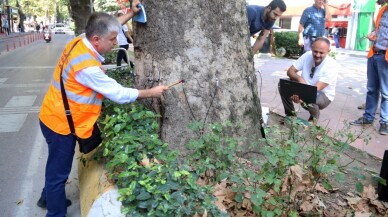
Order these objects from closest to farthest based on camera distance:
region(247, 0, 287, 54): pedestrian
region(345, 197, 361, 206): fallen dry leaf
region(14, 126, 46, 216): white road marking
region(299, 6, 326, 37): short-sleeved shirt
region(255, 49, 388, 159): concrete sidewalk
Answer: region(345, 197, 361, 206): fallen dry leaf
region(14, 126, 46, 216): white road marking
region(255, 49, 388, 159): concrete sidewalk
region(247, 0, 287, 54): pedestrian
region(299, 6, 326, 37): short-sleeved shirt

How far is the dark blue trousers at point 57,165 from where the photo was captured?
3094mm

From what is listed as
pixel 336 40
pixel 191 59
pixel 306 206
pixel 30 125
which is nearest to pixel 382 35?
pixel 191 59

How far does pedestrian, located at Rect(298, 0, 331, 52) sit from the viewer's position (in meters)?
7.18

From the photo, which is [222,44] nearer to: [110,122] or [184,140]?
[184,140]

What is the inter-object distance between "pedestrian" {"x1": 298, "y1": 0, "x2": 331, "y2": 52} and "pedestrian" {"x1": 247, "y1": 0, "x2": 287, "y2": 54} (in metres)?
2.35

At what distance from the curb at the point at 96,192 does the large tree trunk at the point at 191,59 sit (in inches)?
27.0

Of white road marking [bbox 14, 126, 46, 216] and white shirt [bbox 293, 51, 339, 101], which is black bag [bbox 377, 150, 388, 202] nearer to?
white shirt [bbox 293, 51, 339, 101]

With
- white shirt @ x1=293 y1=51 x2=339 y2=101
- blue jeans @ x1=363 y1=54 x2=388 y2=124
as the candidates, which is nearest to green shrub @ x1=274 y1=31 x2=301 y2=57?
blue jeans @ x1=363 y1=54 x2=388 y2=124

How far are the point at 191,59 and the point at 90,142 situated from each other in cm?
111

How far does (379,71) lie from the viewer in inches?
204

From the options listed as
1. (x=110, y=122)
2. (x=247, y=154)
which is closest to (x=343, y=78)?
(x=247, y=154)

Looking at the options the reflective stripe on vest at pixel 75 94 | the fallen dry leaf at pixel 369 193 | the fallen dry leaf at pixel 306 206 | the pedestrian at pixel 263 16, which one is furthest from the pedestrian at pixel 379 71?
the reflective stripe on vest at pixel 75 94

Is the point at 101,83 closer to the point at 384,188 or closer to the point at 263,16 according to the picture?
the point at 384,188

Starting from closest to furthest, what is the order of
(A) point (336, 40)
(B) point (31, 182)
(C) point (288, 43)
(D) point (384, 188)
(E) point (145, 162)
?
(E) point (145, 162) → (D) point (384, 188) → (B) point (31, 182) → (C) point (288, 43) → (A) point (336, 40)
